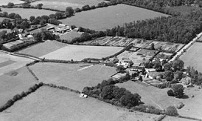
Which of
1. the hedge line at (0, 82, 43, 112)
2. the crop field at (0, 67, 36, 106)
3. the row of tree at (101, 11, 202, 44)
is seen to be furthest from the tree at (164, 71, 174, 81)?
the crop field at (0, 67, 36, 106)

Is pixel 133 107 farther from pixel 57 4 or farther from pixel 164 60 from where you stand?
pixel 57 4

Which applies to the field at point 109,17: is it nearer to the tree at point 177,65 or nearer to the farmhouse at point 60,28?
the farmhouse at point 60,28

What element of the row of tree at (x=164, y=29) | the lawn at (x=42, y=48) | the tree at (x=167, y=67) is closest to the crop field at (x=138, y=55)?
the tree at (x=167, y=67)

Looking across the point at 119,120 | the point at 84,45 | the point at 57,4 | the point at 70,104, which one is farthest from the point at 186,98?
the point at 57,4

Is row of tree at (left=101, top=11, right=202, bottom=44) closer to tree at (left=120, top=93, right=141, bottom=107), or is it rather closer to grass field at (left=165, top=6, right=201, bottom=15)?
grass field at (left=165, top=6, right=201, bottom=15)

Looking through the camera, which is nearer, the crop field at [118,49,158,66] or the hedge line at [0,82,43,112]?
the hedge line at [0,82,43,112]

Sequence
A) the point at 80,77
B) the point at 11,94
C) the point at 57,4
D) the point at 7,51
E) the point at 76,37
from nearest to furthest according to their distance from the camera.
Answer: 1. the point at 11,94
2. the point at 80,77
3. the point at 7,51
4. the point at 76,37
5. the point at 57,4
